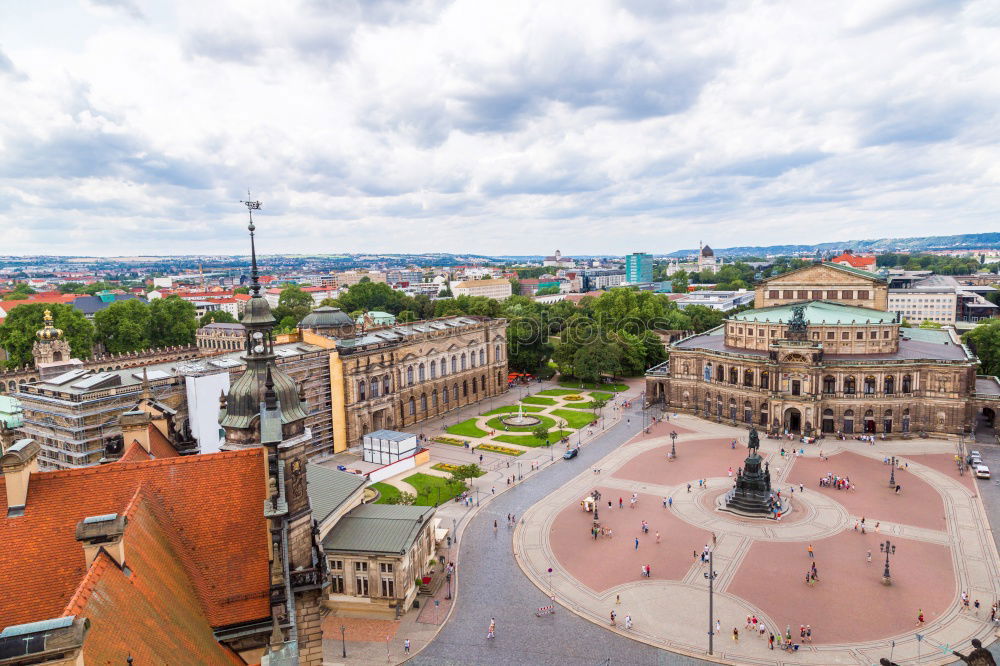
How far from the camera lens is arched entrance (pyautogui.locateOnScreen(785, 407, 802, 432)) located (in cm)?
7796

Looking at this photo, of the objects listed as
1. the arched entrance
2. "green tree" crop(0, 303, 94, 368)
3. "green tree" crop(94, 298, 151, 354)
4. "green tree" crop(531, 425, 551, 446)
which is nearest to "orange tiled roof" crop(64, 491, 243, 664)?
"green tree" crop(531, 425, 551, 446)

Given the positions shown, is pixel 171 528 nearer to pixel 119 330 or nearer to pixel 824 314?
pixel 824 314

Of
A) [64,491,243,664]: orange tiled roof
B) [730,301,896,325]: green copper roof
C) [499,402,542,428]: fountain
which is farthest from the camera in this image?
[730,301,896,325]: green copper roof

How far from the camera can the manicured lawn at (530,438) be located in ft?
245

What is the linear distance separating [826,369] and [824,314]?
Result: 492 inches

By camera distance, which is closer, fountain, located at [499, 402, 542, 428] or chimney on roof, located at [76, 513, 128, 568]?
chimney on roof, located at [76, 513, 128, 568]

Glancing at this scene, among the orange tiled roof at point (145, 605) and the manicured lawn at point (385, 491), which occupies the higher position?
the orange tiled roof at point (145, 605)

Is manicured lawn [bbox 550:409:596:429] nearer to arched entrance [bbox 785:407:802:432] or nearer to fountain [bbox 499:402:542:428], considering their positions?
fountain [bbox 499:402:542:428]

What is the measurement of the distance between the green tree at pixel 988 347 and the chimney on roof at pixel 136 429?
110 metres

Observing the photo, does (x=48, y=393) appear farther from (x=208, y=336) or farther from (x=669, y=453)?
(x=208, y=336)

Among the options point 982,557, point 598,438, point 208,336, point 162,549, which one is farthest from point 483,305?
point 162,549

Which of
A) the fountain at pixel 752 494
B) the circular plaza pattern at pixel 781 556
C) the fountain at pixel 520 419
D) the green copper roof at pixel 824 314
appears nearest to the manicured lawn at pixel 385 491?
the circular plaza pattern at pixel 781 556

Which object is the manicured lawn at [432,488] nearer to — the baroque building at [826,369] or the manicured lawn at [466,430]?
the manicured lawn at [466,430]

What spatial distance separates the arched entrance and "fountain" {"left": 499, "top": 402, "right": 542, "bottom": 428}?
102 ft
